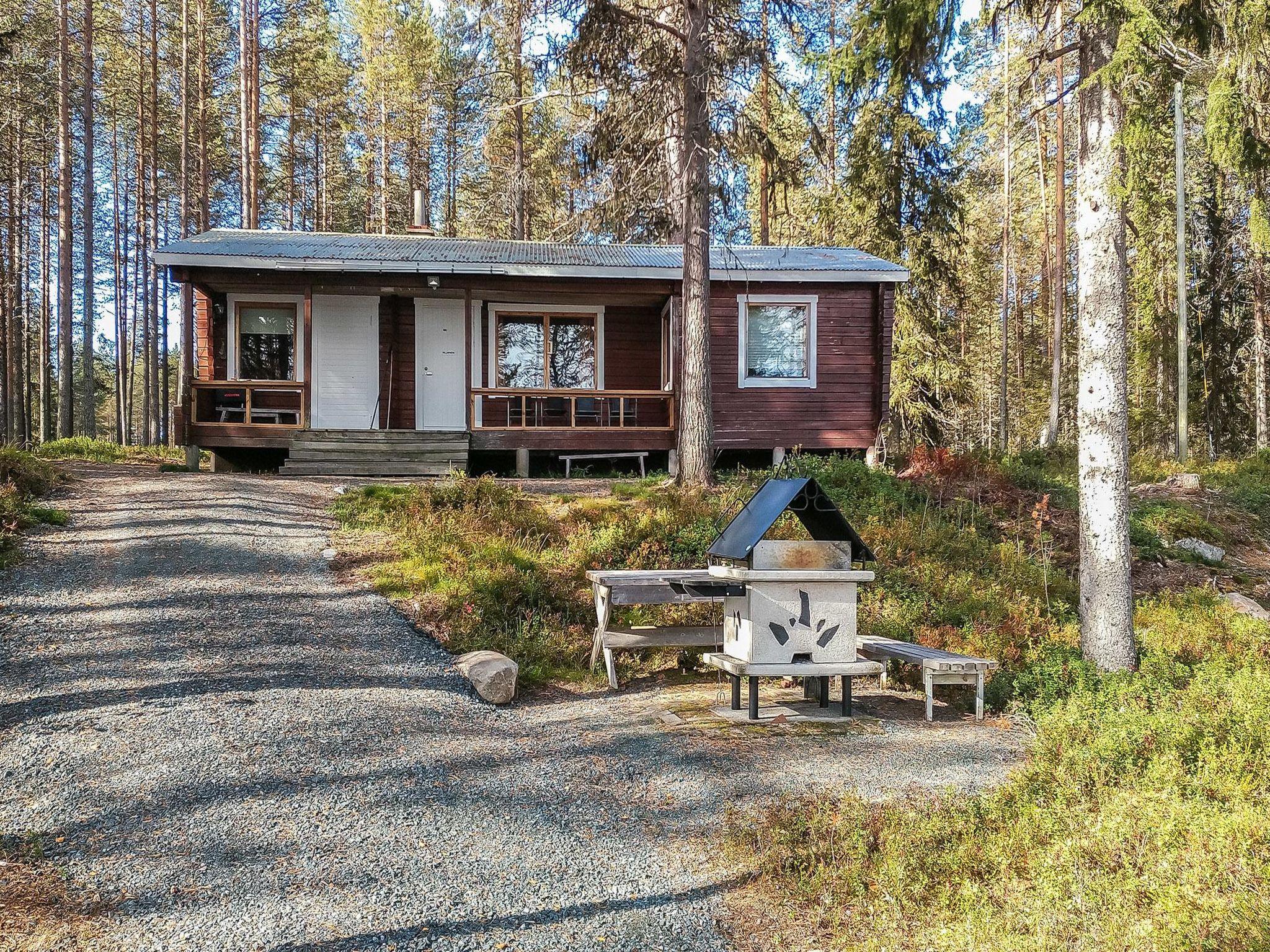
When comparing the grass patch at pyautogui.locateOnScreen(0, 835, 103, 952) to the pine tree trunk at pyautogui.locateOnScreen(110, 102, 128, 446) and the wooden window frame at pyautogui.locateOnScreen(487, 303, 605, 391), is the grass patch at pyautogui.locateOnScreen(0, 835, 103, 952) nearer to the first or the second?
the wooden window frame at pyautogui.locateOnScreen(487, 303, 605, 391)

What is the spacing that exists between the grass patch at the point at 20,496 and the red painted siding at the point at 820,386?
966 centimetres

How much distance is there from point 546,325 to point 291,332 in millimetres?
4505

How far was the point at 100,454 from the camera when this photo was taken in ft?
A: 54.9

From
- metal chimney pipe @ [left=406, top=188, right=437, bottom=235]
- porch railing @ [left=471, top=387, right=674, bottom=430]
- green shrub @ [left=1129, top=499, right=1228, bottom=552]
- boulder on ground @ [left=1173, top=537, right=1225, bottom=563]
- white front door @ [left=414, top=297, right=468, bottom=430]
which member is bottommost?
boulder on ground @ [left=1173, top=537, right=1225, bottom=563]

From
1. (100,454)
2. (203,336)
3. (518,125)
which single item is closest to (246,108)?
(518,125)

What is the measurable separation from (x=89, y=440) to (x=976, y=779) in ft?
62.9

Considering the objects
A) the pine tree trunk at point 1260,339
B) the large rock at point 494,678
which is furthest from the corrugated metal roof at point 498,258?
the pine tree trunk at point 1260,339

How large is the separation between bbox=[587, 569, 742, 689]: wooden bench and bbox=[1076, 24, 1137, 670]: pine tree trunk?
9.45ft

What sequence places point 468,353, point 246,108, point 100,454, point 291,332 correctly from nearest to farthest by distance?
point 468,353 → point 291,332 → point 100,454 → point 246,108

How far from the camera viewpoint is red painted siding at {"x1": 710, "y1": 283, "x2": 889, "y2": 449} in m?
15.3

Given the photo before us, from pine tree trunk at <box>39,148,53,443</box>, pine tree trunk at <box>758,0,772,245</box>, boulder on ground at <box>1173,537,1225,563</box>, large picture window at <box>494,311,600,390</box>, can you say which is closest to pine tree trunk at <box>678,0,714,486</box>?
pine tree trunk at <box>758,0,772,245</box>

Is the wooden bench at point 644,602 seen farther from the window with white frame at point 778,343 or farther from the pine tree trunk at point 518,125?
the window with white frame at point 778,343

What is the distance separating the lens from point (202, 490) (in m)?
11.2

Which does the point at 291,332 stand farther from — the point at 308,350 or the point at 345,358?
the point at 308,350
